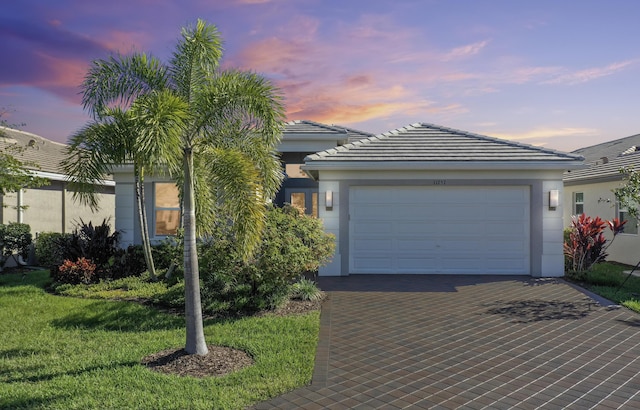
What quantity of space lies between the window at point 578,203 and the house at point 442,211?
22.6ft

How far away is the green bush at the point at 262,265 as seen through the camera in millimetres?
7746

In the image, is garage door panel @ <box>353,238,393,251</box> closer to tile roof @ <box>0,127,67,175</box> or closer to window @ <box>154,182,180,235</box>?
window @ <box>154,182,180,235</box>

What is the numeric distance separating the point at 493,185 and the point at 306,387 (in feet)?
29.1

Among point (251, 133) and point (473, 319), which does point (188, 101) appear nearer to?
point (251, 133)

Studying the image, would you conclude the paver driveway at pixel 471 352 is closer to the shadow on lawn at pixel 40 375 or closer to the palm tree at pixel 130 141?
the shadow on lawn at pixel 40 375

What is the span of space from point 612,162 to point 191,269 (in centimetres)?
1691

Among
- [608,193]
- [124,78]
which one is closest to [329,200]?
[124,78]

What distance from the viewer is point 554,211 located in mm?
11391

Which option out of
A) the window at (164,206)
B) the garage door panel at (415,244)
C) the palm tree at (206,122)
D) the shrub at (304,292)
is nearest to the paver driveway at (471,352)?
the shrub at (304,292)

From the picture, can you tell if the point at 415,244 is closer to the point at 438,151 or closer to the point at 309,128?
the point at 438,151

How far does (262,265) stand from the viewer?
7.75 meters

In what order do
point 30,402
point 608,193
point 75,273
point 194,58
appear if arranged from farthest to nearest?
point 608,193 → point 75,273 → point 194,58 → point 30,402

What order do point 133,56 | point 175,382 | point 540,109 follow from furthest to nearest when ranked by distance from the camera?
point 540,109 < point 133,56 < point 175,382

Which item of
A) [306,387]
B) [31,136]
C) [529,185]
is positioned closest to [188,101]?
[306,387]
